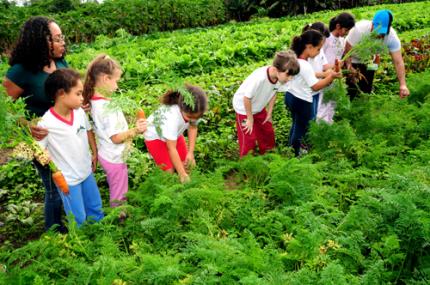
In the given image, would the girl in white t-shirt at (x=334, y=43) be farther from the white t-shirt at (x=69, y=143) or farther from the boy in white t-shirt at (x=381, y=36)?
the white t-shirt at (x=69, y=143)

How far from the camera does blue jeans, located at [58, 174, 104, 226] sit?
3932mm

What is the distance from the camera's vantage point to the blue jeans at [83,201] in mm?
3932

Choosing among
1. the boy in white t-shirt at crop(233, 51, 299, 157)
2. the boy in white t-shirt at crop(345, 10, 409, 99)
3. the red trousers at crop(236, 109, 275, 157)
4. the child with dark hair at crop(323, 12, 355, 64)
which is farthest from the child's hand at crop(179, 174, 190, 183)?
the boy in white t-shirt at crop(345, 10, 409, 99)

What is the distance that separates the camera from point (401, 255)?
9.95 ft

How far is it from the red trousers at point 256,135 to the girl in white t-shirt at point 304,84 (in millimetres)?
320

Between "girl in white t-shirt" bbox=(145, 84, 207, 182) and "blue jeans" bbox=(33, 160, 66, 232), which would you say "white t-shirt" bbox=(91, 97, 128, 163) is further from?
"blue jeans" bbox=(33, 160, 66, 232)

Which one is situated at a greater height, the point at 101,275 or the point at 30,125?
the point at 30,125

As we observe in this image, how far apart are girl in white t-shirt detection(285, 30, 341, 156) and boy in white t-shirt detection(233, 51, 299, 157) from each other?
0.98 ft

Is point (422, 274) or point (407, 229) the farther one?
point (407, 229)

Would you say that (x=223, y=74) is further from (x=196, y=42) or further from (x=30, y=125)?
(x=30, y=125)

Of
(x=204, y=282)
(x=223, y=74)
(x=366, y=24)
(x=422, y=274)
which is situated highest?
(x=366, y=24)

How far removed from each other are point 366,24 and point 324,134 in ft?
6.61

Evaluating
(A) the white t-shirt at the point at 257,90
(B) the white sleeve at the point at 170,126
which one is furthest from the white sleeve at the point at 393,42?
(B) the white sleeve at the point at 170,126

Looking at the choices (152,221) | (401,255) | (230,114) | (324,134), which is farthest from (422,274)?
(230,114)
